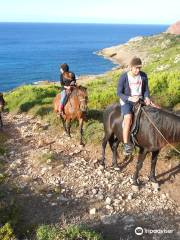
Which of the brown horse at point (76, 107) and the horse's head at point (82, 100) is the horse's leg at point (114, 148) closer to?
the brown horse at point (76, 107)

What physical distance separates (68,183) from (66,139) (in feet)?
11.7

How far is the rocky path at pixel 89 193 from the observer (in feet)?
24.6

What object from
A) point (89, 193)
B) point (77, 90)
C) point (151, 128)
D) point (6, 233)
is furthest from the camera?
point (77, 90)

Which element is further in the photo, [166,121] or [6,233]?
[166,121]

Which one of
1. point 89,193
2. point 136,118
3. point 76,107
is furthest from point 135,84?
point 76,107

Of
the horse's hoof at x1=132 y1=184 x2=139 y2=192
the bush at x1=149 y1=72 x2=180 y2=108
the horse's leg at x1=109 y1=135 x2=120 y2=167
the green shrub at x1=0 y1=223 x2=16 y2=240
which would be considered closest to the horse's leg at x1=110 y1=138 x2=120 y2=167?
the horse's leg at x1=109 y1=135 x2=120 y2=167

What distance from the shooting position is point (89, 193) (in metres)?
8.69

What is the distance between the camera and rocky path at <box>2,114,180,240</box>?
24.6ft

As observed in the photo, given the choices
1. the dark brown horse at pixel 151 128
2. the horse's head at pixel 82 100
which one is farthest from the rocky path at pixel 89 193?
the horse's head at pixel 82 100

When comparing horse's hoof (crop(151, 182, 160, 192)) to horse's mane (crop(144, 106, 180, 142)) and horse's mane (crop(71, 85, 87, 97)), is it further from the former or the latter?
horse's mane (crop(71, 85, 87, 97))

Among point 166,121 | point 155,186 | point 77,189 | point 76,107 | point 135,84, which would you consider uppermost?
point 135,84

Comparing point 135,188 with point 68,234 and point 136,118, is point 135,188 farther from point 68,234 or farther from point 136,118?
point 68,234

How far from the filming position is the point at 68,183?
921 cm

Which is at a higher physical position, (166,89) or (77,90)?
(77,90)
